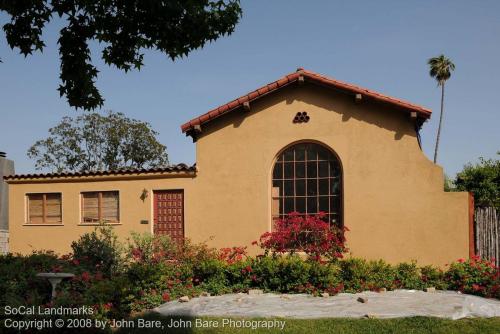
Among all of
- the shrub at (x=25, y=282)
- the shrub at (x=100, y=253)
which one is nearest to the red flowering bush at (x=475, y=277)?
the shrub at (x=100, y=253)

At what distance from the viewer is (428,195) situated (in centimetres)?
1354

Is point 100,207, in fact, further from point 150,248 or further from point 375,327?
point 375,327

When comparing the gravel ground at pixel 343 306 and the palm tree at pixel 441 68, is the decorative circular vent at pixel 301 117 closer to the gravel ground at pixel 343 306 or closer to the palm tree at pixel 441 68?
the gravel ground at pixel 343 306

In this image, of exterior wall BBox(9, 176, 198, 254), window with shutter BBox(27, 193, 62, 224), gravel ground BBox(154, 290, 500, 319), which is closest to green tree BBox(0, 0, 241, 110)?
gravel ground BBox(154, 290, 500, 319)

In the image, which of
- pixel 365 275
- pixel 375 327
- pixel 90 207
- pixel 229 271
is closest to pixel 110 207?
pixel 90 207

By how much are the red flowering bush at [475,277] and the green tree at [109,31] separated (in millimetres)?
7572

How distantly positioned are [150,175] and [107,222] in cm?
215

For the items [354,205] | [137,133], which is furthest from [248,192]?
[137,133]

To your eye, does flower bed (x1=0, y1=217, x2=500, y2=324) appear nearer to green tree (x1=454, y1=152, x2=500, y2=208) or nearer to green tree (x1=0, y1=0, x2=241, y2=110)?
green tree (x1=0, y1=0, x2=241, y2=110)

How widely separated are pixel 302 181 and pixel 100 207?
6.54 metres

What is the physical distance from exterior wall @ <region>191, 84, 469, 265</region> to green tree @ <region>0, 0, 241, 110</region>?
4.99 meters

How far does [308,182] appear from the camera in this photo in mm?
14672

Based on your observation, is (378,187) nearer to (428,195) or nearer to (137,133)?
(428,195)

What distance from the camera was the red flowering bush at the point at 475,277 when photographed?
11.4 meters
